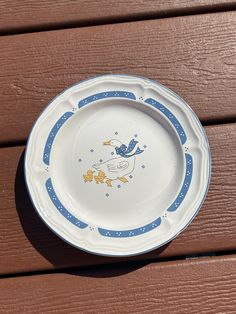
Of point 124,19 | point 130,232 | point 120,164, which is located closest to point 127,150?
point 120,164

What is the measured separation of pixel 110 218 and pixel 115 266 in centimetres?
8

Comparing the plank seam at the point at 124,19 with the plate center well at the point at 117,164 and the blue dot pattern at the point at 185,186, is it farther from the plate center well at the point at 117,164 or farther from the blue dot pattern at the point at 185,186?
the blue dot pattern at the point at 185,186

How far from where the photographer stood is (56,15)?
0.79m

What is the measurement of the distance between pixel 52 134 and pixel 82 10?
0.24 m

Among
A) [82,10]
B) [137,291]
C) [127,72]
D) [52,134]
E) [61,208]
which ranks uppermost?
[82,10]

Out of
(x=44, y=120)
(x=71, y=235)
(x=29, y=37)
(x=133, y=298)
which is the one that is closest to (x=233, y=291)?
(x=133, y=298)

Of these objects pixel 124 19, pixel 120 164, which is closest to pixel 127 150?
pixel 120 164

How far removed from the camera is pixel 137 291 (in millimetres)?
698

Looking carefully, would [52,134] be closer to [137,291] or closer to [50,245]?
[50,245]

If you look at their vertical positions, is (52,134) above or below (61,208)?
above

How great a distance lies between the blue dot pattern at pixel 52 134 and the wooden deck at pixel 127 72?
0.06 meters

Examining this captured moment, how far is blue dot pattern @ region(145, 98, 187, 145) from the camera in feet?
2.32

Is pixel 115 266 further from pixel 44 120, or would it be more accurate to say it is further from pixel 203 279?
pixel 44 120

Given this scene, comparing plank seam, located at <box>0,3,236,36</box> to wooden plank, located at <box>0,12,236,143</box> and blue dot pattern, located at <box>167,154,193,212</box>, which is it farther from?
blue dot pattern, located at <box>167,154,193,212</box>
